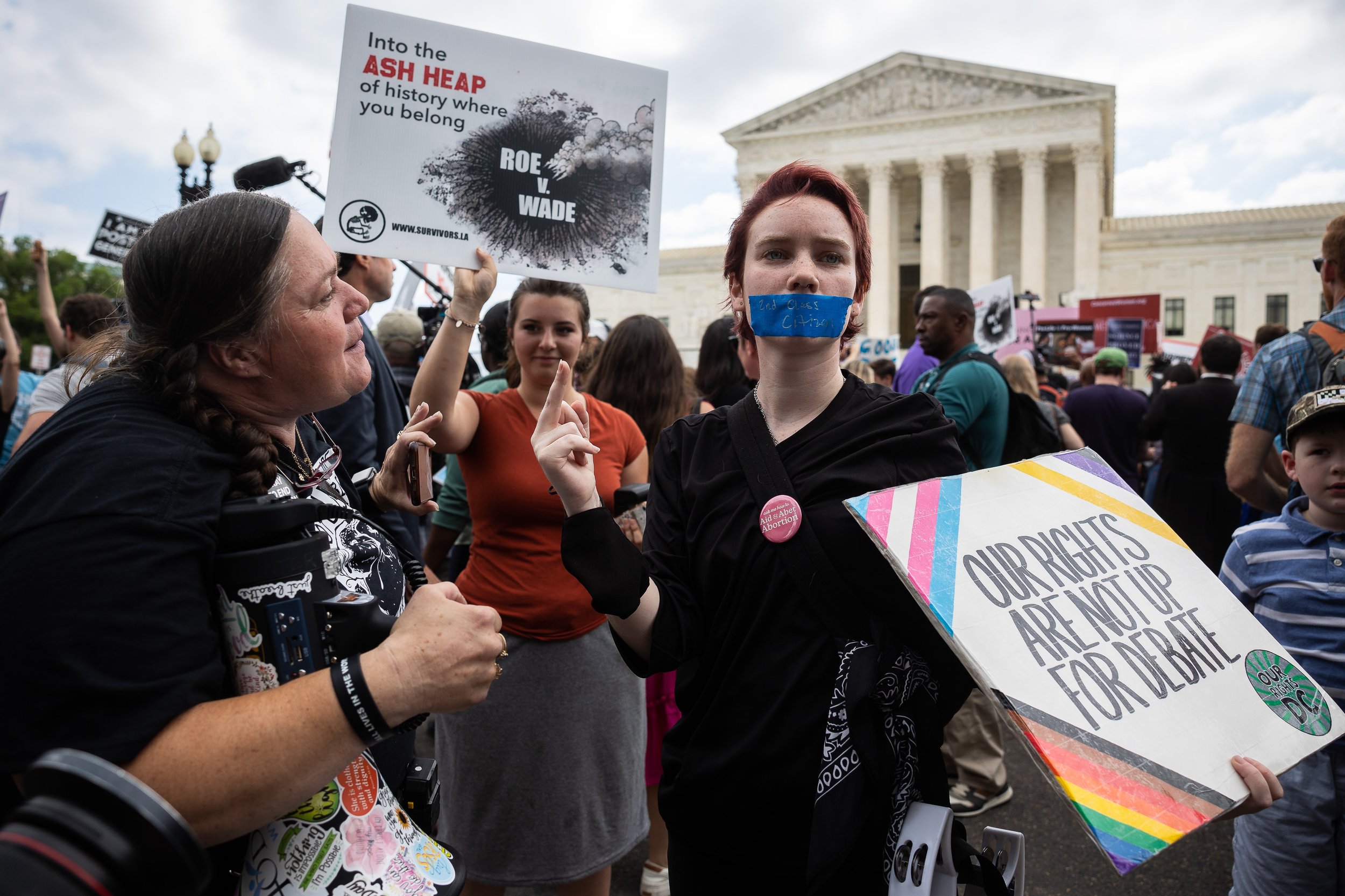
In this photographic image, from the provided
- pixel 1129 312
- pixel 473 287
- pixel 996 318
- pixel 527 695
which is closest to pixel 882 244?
pixel 1129 312

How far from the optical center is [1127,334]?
543 inches

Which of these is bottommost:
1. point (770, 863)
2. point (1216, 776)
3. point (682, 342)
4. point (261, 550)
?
point (770, 863)

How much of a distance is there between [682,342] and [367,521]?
43797 millimetres

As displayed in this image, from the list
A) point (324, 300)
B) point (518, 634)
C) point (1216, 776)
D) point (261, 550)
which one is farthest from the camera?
point (518, 634)

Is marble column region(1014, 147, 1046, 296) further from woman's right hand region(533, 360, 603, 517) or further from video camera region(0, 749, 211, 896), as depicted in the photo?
video camera region(0, 749, 211, 896)

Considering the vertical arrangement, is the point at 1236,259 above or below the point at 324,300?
above

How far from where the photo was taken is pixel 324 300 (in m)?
1.40

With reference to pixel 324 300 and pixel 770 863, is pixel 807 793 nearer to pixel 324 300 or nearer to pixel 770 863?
pixel 770 863

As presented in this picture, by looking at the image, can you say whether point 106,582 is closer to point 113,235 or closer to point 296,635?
point 296,635

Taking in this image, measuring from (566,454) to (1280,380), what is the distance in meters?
2.76

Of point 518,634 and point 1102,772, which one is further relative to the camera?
point 518,634

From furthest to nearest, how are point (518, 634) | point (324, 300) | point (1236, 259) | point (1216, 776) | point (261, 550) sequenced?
point (1236, 259) → point (518, 634) → point (324, 300) → point (1216, 776) → point (261, 550)

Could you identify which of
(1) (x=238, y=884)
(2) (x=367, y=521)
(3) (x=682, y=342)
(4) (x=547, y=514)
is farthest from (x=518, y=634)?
(3) (x=682, y=342)

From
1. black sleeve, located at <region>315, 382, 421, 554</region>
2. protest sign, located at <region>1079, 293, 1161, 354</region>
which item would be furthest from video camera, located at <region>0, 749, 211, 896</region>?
protest sign, located at <region>1079, 293, 1161, 354</region>
